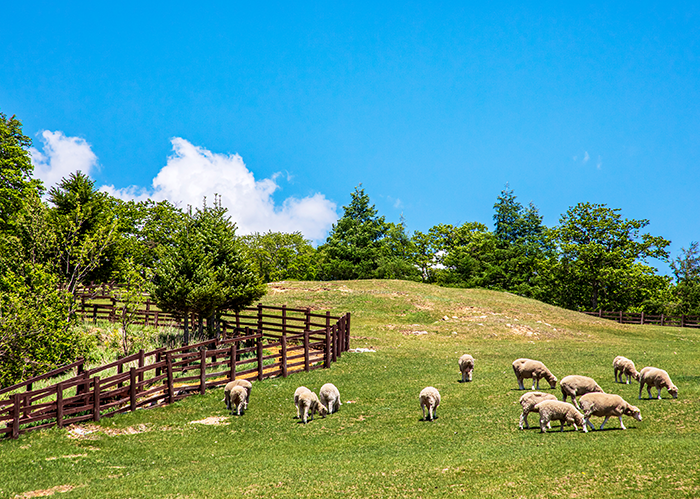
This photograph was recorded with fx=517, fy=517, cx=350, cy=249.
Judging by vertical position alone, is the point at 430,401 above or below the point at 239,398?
above

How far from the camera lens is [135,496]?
10.1m

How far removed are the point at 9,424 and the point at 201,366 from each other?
6.32 m

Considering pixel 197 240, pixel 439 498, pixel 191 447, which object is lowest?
pixel 191 447

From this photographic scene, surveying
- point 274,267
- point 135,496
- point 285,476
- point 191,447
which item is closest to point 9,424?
point 191,447

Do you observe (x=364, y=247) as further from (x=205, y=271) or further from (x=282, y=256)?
(x=205, y=271)

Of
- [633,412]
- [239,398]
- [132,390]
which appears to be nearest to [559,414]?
[633,412]

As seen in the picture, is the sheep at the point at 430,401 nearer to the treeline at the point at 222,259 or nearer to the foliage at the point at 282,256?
the treeline at the point at 222,259

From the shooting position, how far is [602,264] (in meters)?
62.9

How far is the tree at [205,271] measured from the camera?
2867 centimetres

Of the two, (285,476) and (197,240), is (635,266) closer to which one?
(197,240)

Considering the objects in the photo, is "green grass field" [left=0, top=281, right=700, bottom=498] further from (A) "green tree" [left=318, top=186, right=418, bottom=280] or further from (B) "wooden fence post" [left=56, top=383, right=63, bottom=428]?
(A) "green tree" [left=318, top=186, right=418, bottom=280]

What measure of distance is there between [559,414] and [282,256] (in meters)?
88.4

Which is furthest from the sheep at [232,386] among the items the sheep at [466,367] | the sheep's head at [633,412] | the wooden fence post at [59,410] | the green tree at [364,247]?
the green tree at [364,247]

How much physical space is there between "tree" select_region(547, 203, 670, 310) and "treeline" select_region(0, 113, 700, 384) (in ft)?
0.53
